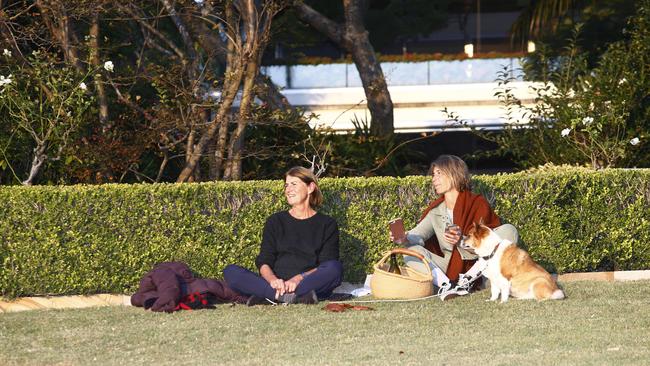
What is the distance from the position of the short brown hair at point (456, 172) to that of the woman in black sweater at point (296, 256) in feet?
3.53

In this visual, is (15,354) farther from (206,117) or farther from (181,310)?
(206,117)

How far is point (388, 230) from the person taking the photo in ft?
33.9

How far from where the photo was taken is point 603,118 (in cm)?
1370

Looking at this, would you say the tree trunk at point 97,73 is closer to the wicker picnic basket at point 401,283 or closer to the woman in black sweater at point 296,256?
the woman in black sweater at point 296,256

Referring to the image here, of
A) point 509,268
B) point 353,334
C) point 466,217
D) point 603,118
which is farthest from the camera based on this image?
point 603,118

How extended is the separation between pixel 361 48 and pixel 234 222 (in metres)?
6.56

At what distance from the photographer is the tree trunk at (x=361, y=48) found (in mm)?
16031

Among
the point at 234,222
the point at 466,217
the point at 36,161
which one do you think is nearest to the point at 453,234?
the point at 466,217

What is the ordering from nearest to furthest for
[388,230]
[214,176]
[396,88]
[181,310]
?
[181,310] → [388,230] → [214,176] → [396,88]

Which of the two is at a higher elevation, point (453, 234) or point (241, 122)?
point (241, 122)

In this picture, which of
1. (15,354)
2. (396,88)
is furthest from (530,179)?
(396,88)

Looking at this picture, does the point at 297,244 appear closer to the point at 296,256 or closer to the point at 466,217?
the point at 296,256

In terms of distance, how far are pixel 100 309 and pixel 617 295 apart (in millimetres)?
4407

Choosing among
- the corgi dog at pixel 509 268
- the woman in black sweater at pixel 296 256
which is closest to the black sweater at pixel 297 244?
the woman in black sweater at pixel 296 256
